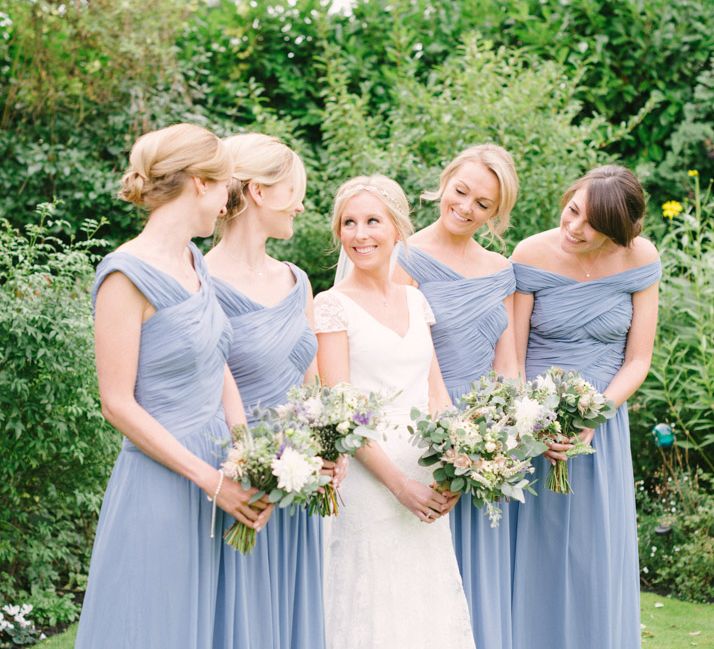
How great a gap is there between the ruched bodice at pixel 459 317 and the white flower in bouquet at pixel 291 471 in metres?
1.48

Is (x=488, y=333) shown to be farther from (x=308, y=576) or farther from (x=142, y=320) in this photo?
(x=142, y=320)

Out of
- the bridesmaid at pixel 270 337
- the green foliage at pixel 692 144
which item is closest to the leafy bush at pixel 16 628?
the bridesmaid at pixel 270 337

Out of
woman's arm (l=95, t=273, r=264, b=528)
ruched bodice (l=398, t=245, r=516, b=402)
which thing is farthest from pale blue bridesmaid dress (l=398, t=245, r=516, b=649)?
woman's arm (l=95, t=273, r=264, b=528)

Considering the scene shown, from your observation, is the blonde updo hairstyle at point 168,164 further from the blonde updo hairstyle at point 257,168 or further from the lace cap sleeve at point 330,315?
the lace cap sleeve at point 330,315

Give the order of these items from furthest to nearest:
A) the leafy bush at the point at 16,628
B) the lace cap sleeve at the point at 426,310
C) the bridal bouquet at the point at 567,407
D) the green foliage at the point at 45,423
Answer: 1. the leafy bush at the point at 16,628
2. the green foliage at the point at 45,423
3. the lace cap sleeve at the point at 426,310
4. the bridal bouquet at the point at 567,407

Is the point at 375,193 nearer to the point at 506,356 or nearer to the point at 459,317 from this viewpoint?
the point at 459,317

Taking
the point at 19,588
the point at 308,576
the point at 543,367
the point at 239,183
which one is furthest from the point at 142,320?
the point at 19,588

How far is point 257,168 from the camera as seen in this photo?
392cm

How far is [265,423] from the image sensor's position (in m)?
3.43

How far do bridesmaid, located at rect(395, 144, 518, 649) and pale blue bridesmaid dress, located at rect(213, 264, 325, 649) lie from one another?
854mm

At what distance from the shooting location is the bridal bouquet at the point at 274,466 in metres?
3.29

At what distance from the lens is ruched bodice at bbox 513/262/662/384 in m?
4.95

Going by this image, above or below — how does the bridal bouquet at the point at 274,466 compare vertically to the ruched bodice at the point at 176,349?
below

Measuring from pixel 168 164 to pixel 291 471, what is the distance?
1039 mm
